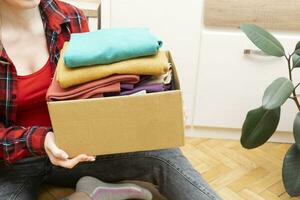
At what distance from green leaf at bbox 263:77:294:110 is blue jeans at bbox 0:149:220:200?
0.92 feet

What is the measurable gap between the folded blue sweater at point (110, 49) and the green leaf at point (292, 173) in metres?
0.65

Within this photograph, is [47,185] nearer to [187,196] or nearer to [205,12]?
[187,196]

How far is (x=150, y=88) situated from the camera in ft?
2.70

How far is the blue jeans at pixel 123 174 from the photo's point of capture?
1.00m

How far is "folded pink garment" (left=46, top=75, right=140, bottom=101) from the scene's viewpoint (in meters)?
0.80

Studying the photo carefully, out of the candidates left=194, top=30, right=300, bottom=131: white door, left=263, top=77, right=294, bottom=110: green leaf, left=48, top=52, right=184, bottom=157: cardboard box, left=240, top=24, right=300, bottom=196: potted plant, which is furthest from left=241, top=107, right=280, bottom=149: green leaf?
left=48, top=52, right=184, bottom=157: cardboard box

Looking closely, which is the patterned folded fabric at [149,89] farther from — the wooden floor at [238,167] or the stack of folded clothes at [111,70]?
the wooden floor at [238,167]

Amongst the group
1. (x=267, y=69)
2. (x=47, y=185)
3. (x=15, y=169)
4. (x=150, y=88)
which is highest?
(x=150, y=88)

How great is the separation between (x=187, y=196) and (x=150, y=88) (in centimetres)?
32

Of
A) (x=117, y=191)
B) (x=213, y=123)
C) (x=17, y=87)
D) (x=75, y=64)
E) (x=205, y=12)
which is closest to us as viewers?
(x=75, y=64)

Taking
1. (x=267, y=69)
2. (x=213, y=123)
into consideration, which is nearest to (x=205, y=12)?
(x=267, y=69)

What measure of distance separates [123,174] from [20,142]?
30 cm

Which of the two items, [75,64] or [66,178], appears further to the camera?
[66,178]

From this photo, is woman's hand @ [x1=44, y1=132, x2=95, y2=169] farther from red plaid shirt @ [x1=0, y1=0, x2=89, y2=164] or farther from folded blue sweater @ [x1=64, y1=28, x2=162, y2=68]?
folded blue sweater @ [x1=64, y1=28, x2=162, y2=68]
